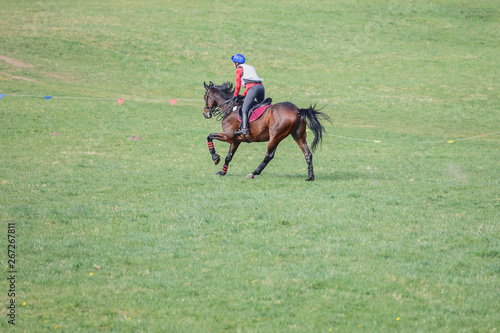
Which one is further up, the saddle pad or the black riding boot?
the saddle pad

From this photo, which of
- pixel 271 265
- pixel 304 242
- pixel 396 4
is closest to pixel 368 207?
pixel 304 242

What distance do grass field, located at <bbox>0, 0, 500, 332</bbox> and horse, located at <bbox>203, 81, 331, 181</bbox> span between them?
0.94m

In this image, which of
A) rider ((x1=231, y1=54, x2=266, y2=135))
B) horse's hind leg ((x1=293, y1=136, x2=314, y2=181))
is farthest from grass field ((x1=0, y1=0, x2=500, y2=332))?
rider ((x1=231, y1=54, x2=266, y2=135))

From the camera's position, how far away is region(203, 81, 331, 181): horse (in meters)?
15.1

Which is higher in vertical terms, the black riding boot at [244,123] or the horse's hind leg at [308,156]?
the black riding boot at [244,123]

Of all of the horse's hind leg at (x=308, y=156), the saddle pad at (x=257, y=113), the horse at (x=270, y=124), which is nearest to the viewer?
the horse at (x=270, y=124)

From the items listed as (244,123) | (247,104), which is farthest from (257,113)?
(244,123)

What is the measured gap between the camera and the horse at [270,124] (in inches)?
593

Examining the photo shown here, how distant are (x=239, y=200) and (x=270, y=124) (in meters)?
3.55

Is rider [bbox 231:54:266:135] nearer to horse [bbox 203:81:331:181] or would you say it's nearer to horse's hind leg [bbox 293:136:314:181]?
horse [bbox 203:81:331:181]

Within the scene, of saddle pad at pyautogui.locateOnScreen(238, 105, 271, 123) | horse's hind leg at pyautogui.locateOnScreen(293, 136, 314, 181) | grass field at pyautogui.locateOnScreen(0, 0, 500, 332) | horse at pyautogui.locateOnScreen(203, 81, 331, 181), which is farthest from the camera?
saddle pad at pyautogui.locateOnScreen(238, 105, 271, 123)

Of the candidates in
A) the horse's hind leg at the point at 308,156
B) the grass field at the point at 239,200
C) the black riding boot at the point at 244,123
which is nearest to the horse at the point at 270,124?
the horse's hind leg at the point at 308,156

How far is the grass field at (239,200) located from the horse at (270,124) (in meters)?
0.94

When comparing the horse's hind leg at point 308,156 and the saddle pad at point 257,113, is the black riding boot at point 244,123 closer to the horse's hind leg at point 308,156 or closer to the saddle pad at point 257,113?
the saddle pad at point 257,113
